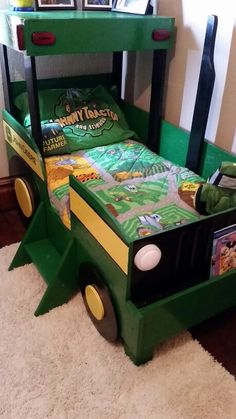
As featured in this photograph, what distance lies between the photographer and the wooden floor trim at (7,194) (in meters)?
1.88

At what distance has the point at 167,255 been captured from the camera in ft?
3.37

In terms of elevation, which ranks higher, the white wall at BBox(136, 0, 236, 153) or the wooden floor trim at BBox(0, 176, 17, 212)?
the white wall at BBox(136, 0, 236, 153)

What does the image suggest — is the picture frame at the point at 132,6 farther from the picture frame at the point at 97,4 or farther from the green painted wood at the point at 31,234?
the green painted wood at the point at 31,234

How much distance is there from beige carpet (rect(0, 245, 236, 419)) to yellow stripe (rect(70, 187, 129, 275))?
35 cm

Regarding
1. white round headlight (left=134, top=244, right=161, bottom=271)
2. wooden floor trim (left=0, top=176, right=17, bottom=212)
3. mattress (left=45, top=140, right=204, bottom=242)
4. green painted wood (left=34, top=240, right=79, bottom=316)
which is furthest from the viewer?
wooden floor trim (left=0, top=176, right=17, bottom=212)

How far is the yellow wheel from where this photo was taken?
1.54 metres

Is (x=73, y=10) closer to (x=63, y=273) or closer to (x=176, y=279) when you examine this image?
(x=63, y=273)

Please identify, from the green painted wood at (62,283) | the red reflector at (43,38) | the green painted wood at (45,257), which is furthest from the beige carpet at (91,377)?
the red reflector at (43,38)

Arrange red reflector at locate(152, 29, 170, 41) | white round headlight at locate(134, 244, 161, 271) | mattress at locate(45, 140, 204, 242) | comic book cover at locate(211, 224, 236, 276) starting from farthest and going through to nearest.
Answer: red reflector at locate(152, 29, 170, 41) < mattress at locate(45, 140, 204, 242) < comic book cover at locate(211, 224, 236, 276) < white round headlight at locate(134, 244, 161, 271)

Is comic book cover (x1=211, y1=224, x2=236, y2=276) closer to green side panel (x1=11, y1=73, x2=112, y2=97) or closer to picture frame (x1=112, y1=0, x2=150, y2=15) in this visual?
picture frame (x1=112, y1=0, x2=150, y2=15)

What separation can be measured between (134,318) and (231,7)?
1.07m

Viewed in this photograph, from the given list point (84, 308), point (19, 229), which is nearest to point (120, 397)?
point (84, 308)

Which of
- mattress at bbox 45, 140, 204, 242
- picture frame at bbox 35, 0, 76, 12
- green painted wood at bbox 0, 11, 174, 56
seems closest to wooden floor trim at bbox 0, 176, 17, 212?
mattress at bbox 45, 140, 204, 242

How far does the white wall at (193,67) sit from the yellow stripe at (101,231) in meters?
0.63
